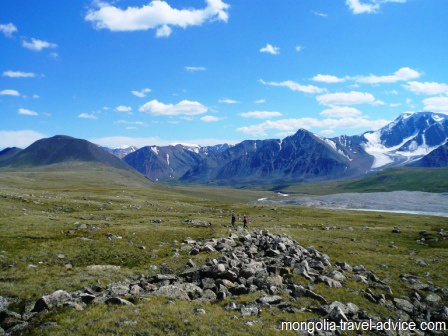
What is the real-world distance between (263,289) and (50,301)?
15.7m

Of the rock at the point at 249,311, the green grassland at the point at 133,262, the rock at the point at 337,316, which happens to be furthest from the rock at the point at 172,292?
the rock at the point at 337,316

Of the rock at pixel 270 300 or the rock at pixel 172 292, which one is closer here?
the rock at pixel 172 292

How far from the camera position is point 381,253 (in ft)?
144

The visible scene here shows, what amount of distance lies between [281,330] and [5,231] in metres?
41.0

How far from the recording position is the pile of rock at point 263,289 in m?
20.0

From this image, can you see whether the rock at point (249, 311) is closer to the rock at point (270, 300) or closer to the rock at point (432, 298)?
the rock at point (270, 300)

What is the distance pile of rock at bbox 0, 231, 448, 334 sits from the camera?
65.6 feet

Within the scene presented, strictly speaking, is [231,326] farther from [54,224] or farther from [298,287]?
[54,224]

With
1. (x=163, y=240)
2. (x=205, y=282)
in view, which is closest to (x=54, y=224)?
(x=163, y=240)

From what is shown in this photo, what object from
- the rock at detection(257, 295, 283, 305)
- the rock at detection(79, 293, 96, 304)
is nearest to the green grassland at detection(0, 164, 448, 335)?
the rock at detection(257, 295, 283, 305)

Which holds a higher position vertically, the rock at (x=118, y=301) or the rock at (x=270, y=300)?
the rock at (x=118, y=301)

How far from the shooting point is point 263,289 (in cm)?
2459

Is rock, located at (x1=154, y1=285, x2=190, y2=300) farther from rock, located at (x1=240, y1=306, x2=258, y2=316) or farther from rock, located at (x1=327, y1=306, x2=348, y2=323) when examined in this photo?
rock, located at (x1=327, y1=306, x2=348, y2=323)

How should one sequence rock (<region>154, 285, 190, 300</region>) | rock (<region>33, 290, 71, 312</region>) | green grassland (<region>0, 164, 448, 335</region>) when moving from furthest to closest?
rock (<region>154, 285, 190, 300</region>)
rock (<region>33, 290, 71, 312</region>)
green grassland (<region>0, 164, 448, 335</region>)
